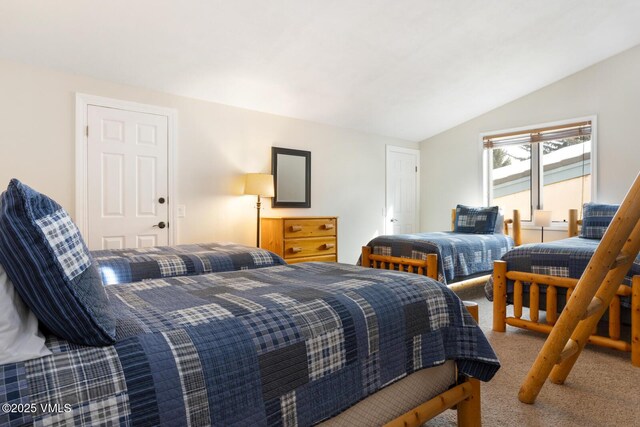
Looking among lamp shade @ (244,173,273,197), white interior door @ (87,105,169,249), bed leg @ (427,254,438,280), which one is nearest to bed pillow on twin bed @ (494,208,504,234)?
bed leg @ (427,254,438,280)

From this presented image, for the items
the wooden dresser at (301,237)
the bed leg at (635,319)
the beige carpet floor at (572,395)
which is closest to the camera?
the beige carpet floor at (572,395)

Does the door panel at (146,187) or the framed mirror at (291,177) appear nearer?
the door panel at (146,187)

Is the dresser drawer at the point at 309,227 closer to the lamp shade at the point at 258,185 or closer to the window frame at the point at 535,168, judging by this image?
the lamp shade at the point at 258,185

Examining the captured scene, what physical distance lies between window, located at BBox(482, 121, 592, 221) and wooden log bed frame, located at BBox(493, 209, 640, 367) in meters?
2.65

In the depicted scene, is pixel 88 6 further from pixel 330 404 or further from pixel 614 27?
pixel 614 27

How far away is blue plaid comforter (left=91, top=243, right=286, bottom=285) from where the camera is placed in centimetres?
210

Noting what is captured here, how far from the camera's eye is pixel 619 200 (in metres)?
4.61

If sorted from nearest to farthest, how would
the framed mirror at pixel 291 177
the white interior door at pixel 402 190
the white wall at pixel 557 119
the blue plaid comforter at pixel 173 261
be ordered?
1. the blue plaid comforter at pixel 173 261
2. the white wall at pixel 557 119
3. the framed mirror at pixel 291 177
4. the white interior door at pixel 402 190

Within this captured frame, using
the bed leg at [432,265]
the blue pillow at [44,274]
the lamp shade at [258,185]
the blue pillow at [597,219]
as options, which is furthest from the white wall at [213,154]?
the blue pillow at [44,274]

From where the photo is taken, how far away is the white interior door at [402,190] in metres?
6.02

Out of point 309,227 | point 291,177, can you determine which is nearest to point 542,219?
point 309,227

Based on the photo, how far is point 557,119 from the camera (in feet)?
16.8

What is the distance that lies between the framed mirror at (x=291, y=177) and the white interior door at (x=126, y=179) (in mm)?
1275

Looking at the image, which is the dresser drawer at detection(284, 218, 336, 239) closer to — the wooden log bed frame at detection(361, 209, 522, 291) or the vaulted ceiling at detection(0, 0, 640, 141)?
the wooden log bed frame at detection(361, 209, 522, 291)
